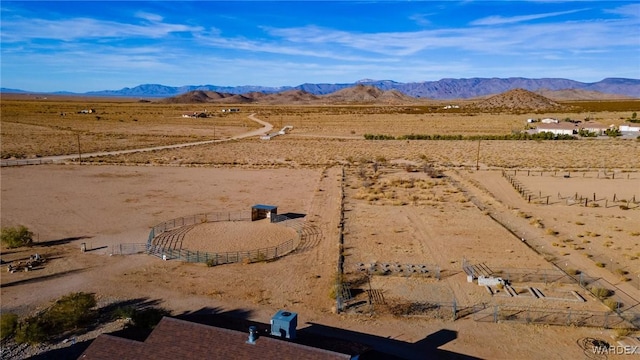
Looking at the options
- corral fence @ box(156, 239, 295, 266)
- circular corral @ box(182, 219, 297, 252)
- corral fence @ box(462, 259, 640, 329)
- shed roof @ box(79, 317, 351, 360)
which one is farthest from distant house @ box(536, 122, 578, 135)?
shed roof @ box(79, 317, 351, 360)

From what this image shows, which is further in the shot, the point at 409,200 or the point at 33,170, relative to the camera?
the point at 33,170

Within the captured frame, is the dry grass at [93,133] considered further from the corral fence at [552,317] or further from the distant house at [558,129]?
the distant house at [558,129]

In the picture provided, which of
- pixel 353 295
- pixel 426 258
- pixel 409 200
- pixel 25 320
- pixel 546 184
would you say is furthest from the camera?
pixel 546 184

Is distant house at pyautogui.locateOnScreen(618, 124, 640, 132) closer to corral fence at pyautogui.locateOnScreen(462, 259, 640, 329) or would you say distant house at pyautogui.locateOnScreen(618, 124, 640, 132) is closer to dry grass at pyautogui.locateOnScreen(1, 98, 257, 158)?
dry grass at pyautogui.locateOnScreen(1, 98, 257, 158)

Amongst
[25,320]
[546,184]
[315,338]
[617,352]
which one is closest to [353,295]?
[315,338]

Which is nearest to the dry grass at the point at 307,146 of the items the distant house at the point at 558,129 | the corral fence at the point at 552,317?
the distant house at the point at 558,129

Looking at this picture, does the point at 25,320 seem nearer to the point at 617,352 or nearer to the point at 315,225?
the point at 315,225
